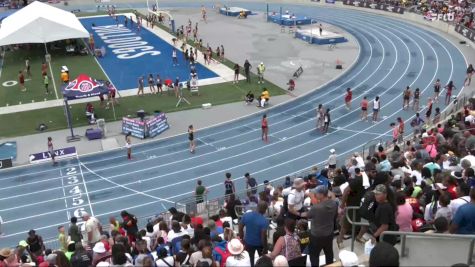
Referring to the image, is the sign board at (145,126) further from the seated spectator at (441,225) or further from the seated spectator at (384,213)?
the seated spectator at (441,225)

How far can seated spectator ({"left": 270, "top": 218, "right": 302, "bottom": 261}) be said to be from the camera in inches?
317

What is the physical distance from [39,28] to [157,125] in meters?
16.9

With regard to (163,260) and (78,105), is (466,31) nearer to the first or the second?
(78,105)

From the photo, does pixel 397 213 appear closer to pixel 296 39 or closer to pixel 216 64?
pixel 216 64

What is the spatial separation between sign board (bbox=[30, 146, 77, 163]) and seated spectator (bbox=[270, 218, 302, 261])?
17202mm

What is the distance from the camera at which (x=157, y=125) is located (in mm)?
25391

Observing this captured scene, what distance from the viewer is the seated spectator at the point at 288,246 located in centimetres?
805

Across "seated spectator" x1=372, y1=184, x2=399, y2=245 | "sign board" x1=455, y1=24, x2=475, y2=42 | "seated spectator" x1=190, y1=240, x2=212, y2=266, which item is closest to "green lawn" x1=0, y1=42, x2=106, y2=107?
"seated spectator" x1=190, y1=240, x2=212, y2=266

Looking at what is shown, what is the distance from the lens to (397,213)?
8.18 m

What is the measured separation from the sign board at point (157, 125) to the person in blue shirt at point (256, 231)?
662 inches

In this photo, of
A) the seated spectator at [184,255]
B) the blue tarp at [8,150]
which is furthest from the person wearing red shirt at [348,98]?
the seated spectator at [184,255]

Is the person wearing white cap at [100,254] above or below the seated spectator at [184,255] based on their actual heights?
below

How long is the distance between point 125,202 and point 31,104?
1375cm

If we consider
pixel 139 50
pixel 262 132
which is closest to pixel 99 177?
pixel 262 132
